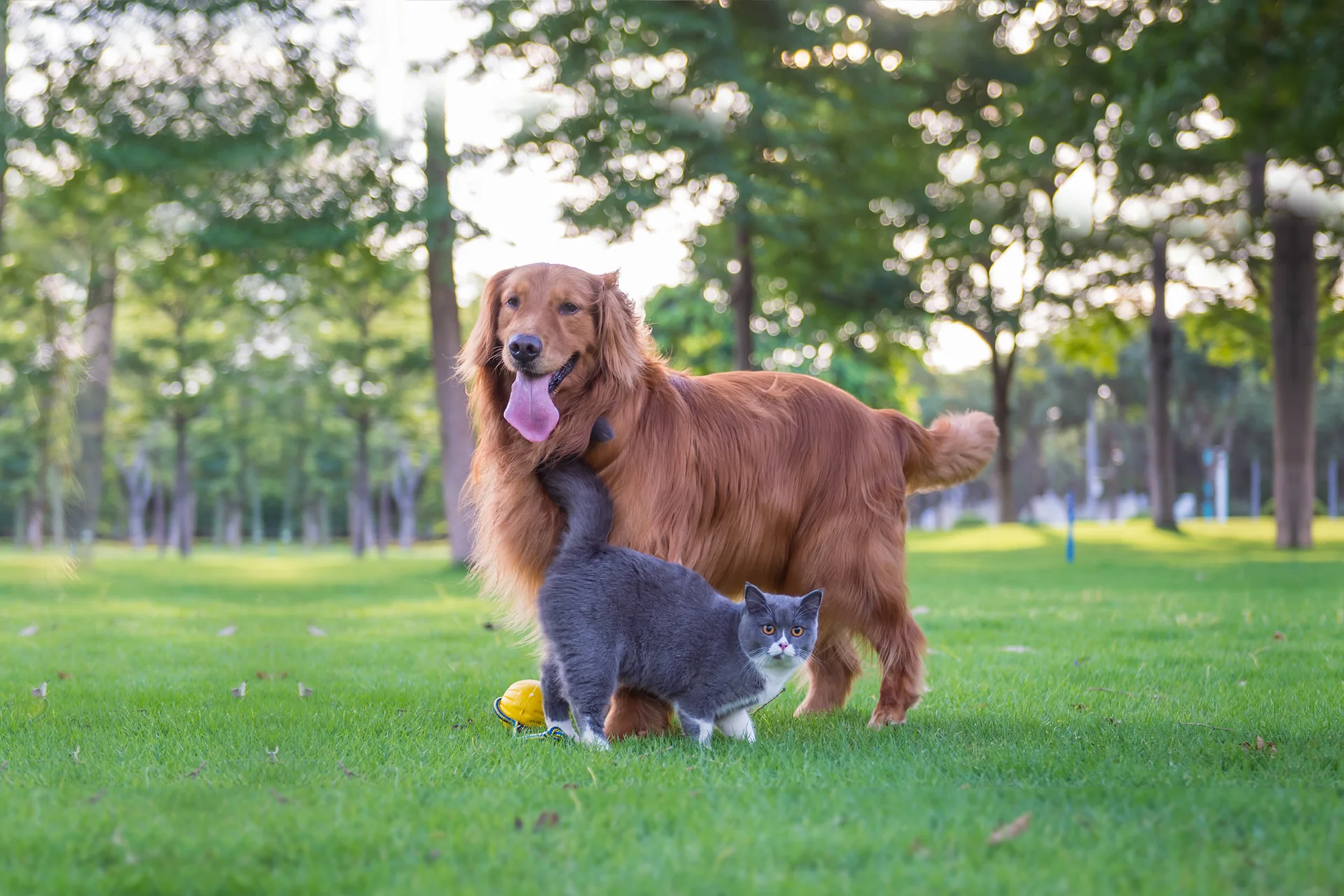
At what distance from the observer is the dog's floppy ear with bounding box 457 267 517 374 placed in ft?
16.4

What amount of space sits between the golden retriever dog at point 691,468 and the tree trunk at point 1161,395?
859 inches

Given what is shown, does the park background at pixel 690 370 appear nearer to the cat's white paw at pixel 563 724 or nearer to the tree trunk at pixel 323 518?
the cat's white paw at pixel 563 724

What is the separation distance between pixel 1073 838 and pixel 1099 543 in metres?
21.3

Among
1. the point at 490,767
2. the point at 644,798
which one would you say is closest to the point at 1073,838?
the point at 644,798

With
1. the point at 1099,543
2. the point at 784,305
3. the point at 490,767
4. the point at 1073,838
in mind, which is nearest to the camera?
the point at 1073,838

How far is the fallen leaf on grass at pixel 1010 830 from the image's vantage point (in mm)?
3123

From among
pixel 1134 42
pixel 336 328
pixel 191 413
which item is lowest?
pixel 191 413

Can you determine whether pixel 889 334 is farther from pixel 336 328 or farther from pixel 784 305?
pixel 336 328

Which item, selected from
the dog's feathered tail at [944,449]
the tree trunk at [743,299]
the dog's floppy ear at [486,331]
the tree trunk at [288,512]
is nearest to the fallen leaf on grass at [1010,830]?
the dog's feathered tail at [944,449]

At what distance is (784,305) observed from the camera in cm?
2697

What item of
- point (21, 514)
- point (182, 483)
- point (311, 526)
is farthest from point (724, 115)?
point (311, 526)

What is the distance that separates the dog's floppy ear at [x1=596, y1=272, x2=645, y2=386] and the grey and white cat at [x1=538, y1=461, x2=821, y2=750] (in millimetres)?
532

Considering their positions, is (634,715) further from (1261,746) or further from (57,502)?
(57,502)

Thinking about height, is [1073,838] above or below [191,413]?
below
